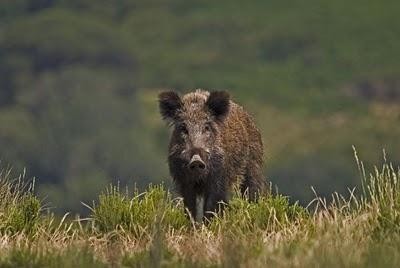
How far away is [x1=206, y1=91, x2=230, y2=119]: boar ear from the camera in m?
18.5

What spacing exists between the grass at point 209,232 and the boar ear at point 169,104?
171 centimetres

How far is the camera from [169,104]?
60.7ft

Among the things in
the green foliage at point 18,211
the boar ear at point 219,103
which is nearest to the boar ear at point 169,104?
the boar ear at point 219,103

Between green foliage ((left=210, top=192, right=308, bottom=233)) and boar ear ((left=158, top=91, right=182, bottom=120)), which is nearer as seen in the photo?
green foliage ((left=210, top=192, right=308, bottom=233))

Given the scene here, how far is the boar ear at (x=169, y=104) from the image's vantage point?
1845 cm

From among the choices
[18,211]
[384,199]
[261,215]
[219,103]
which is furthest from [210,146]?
[384,199]

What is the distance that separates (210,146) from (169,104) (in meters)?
0.91

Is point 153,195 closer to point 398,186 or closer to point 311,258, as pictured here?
point 398,186

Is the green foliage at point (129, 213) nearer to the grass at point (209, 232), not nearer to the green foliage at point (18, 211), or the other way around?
the grass at point (209, 232)

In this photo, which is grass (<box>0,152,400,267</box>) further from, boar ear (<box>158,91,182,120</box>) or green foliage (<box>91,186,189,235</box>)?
boar ear (<box>158,91,182,120</box>)

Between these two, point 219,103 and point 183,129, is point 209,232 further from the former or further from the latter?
point 219,103

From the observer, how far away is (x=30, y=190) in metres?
16.1

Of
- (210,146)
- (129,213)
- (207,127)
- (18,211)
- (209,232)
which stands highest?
(207,127)

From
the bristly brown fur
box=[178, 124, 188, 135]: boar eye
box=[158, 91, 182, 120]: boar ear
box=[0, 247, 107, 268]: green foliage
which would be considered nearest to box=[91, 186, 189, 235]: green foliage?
the bristly brown fur
